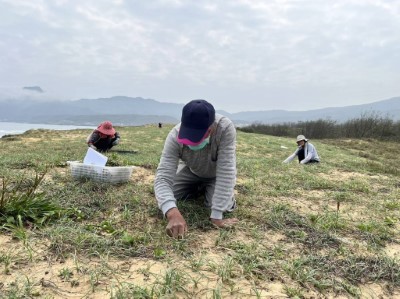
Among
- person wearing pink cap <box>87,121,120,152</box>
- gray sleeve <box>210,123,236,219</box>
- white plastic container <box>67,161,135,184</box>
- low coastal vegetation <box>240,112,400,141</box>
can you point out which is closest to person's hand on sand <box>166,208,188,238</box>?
gray sleeve <box>210,123,236,219</box>

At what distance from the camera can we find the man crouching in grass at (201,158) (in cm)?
277

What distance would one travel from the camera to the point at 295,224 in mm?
3375

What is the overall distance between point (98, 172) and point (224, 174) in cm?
187

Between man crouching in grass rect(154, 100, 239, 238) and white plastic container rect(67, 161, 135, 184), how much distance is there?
117cm

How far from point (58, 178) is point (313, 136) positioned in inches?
1433

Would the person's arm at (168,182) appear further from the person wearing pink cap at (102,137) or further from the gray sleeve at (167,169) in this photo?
the person wearing pink cap at (102,137)

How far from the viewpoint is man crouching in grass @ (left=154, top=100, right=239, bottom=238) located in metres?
2.77

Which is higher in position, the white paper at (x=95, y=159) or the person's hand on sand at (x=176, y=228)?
the white paper at (x=95, y=159)

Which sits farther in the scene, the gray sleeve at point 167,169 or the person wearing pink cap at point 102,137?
the person wearing pink cap at point 102,137

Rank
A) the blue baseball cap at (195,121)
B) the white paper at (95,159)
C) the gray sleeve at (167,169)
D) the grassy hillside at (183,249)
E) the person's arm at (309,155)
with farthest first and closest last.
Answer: the person's arm at (309,155) < the white paper at (95,159) < the gray sleeve at (167,169) < the blue baseball cap at (195,121) < the grassy hillside at (183,249)

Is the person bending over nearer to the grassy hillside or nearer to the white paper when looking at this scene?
the grassy hillside

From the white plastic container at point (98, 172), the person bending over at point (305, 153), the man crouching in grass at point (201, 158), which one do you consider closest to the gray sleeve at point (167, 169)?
the man crouching in grass at point (201, 158)

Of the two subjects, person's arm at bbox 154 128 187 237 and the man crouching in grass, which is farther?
person's arm at bbox 154 128 187 237

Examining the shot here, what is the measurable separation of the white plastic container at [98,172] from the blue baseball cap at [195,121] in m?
1.74
